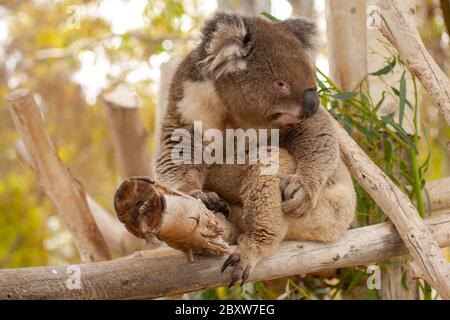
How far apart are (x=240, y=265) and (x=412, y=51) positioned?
3.96 ft

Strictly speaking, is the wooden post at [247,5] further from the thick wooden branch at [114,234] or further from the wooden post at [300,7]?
the thick wooden branch at [114,234]

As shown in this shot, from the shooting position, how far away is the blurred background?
671 cm

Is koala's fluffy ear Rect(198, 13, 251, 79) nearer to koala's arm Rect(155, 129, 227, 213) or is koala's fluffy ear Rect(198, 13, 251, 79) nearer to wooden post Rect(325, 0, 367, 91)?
koala's arm Rect(155, 129, 227, 213)

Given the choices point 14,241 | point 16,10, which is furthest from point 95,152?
point 16,10

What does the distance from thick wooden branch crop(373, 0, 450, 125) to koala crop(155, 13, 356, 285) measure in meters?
0.39

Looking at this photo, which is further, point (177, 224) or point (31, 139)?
point (31, 139)

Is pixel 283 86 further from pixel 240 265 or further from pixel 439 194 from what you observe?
pixel 439 194

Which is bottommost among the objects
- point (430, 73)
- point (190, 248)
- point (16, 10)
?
→ point (190, 248)

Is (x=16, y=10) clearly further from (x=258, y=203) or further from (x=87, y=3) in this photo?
(x=258, y=203)

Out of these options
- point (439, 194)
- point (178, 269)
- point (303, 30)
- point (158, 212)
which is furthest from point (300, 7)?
point (158, 212)

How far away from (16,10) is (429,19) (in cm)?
605

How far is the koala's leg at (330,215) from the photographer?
8.80ft
